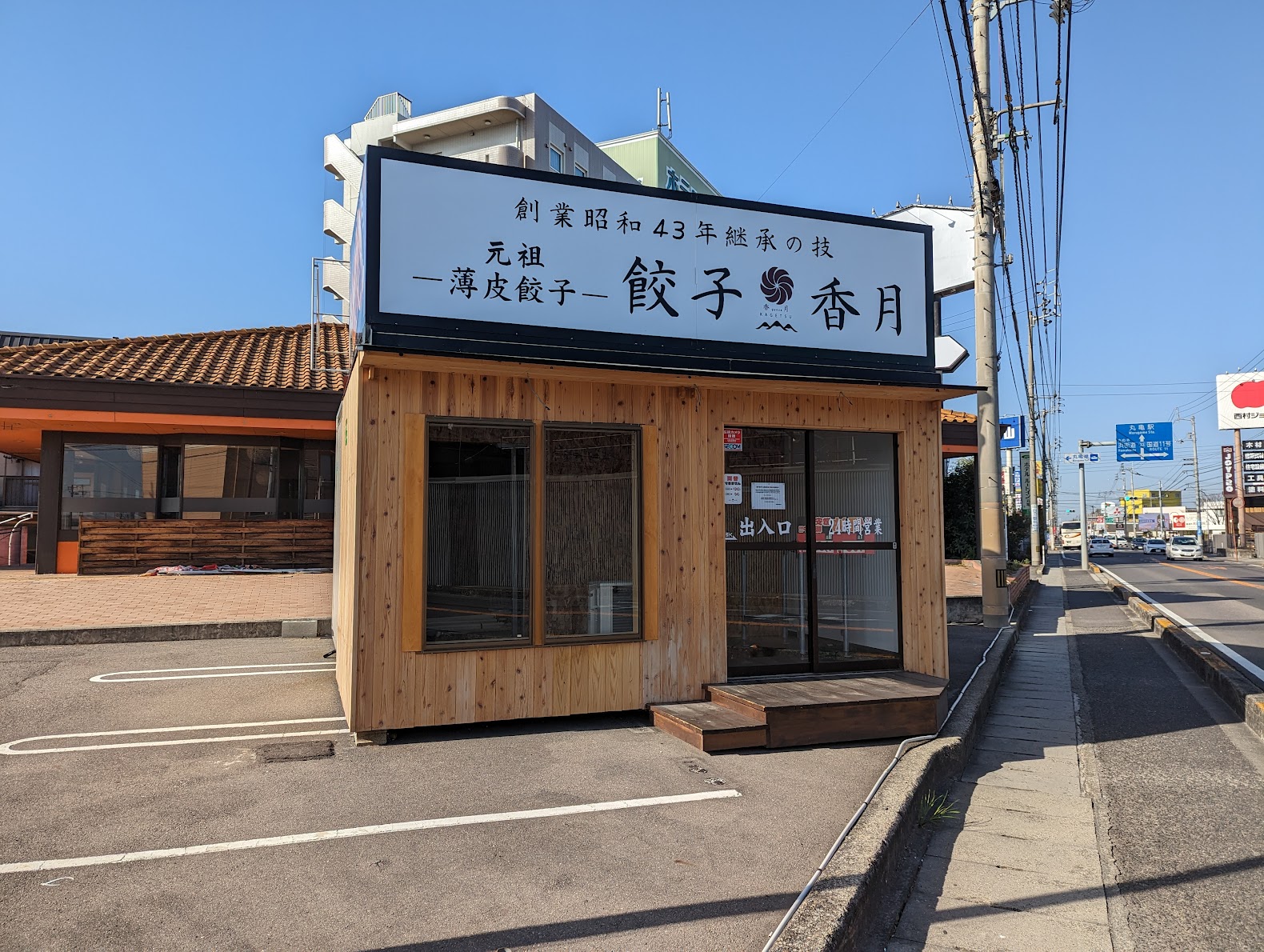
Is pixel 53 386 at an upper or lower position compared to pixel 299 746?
upper

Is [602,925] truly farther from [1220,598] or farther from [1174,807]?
[1220,598]

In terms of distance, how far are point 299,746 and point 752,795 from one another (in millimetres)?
3355

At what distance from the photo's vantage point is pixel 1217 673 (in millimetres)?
9805

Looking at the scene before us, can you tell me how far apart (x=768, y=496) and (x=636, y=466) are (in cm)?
134

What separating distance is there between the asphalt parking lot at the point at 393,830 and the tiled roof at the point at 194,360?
10.5m

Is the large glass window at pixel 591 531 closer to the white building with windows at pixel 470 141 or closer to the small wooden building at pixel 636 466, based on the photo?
the small wooden building at pixel 636 466

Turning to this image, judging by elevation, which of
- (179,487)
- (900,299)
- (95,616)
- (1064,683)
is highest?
(900,299)

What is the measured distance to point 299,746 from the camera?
20.7 ft

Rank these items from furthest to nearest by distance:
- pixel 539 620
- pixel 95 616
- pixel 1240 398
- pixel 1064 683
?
pixel 1240 398 → pixel 95 616 → pixel 1064 683 → pixel 539 620

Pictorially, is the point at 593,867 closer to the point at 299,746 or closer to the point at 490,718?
the point at 490,718

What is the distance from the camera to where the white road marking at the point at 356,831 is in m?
4.10

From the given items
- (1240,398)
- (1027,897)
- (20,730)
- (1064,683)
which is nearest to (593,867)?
(1027,897)

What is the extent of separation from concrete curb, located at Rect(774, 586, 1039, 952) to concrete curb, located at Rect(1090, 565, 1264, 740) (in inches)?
114

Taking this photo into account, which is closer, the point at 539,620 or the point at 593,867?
the point at 593,867
